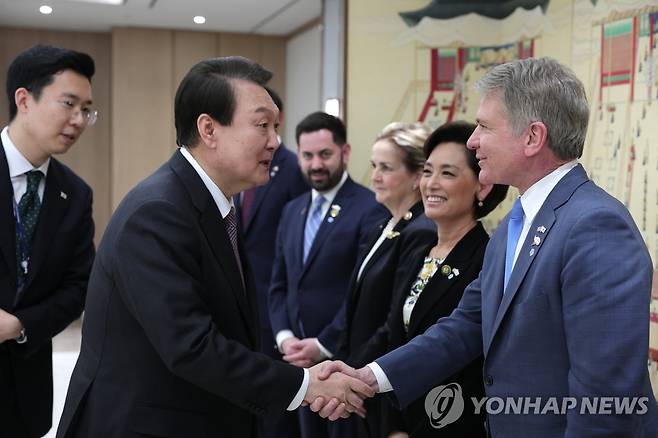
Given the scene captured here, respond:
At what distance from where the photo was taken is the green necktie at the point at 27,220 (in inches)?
103

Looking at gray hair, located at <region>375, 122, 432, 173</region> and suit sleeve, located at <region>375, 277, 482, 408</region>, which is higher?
gray hair, located at <region>375, 122, 432, 173</region>

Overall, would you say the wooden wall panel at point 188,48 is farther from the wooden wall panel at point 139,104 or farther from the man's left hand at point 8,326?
the man's left hand at point 8,326

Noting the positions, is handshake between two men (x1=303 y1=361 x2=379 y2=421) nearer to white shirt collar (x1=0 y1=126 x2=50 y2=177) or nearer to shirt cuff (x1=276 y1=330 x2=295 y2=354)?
white shirt collar (x1=0 y1=126 x2=50 y2=177)

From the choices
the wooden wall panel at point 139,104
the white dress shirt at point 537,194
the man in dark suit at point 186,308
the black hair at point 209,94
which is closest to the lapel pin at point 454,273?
the white dress shirt at point 537,194

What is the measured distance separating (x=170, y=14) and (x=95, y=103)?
1.70 meters

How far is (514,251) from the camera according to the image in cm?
198

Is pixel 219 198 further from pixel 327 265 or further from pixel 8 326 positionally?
pixel 327 265

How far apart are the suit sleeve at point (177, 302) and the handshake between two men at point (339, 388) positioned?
357mm

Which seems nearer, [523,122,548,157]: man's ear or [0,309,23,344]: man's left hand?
[523,122,548,157]: man's ear

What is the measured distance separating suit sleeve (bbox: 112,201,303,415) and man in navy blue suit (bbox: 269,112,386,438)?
67.2 inches

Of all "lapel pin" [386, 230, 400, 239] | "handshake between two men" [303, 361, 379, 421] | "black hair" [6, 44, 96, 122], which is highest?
"black hair" [6, 44, 96, 122]

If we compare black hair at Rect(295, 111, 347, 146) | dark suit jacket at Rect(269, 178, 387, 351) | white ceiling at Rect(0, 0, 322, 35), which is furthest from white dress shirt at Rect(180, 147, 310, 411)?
white ceiling at Rect(0, 0, 322, 35)

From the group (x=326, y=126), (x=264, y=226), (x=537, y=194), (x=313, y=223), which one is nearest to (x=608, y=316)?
(x=537, y=194)

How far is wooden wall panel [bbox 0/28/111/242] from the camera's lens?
8727 millimetres
